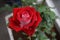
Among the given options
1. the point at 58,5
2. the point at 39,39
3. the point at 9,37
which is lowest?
the point at 39,39

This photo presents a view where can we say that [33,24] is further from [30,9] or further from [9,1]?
[9,1]

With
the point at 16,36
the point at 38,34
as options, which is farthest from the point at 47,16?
the point at 16,36

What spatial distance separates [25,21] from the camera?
0.53 meters

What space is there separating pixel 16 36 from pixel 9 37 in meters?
0.07

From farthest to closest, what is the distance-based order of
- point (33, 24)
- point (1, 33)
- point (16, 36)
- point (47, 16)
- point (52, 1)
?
point (52, 1) < point (1, 33) < point (16, 36) < point (47, 16) < point (33, 24)

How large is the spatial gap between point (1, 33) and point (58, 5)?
427 millimetres

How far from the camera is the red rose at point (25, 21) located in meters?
0.52

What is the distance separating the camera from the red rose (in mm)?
520

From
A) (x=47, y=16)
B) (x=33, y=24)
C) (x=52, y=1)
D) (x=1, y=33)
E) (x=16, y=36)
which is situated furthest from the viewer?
(x=52, y=1)

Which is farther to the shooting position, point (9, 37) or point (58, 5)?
point (58, 5)

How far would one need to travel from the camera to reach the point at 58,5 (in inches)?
40.2

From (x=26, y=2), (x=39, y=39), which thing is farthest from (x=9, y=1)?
(x=39, y=39)

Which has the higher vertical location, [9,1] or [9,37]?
[9,1]

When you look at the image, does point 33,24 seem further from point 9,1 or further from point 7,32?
point 9,1
